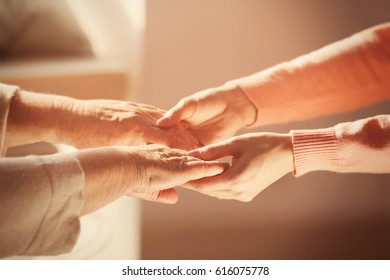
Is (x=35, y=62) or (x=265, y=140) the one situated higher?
(x=35, y=62)

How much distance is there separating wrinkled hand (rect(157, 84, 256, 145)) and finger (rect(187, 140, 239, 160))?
0.10 m

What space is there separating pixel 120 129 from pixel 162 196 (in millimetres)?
207

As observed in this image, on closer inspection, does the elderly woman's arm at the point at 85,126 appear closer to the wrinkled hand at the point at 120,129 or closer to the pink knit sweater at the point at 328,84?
the wrinkled hand at the point at 120,129

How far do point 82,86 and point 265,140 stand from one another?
512 mm

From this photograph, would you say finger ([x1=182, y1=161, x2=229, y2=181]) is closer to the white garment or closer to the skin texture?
the skin texture

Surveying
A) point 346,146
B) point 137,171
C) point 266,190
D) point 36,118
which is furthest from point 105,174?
point 346,146

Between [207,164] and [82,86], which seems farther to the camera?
[82,86]

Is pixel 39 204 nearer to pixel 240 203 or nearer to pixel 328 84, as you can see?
pixel 240 203

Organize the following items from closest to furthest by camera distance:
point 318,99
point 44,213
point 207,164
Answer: point 44,213 → point 207,164 → point 318,99

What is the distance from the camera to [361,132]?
102 centimetres

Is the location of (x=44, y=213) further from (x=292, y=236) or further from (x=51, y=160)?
(x=292, y=236)

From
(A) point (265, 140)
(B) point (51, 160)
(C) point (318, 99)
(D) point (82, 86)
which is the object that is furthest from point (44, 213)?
(C) point (318, 99)

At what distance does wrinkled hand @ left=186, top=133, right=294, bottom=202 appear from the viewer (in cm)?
102

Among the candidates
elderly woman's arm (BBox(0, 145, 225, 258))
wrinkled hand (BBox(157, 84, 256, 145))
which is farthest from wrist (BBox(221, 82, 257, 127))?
elderly woman's arm (BBox(0, 145, 225, 258))
